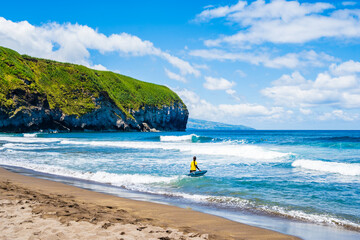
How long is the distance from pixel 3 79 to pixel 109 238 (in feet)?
234

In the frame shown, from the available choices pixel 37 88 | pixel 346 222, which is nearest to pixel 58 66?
pixel 37 88

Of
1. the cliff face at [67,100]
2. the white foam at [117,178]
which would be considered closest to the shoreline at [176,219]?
the white foam at [117,178]

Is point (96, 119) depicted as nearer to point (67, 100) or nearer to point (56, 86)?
point (67, 100)

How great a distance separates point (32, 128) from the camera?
6831cm

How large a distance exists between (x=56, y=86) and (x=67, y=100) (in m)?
6.73

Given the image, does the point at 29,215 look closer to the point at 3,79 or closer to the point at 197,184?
the point at 197,184

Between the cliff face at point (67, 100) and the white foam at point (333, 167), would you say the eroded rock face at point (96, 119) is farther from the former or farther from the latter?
the white foam at point (333, 167)

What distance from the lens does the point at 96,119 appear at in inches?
3285

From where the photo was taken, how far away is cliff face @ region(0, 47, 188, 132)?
64062 mm

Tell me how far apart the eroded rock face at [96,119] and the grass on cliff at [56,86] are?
159cm

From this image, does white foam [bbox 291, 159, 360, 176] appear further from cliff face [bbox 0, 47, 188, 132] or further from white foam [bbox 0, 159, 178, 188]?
cliff face [bbox 0, 47, 188, 132]

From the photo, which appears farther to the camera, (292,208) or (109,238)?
(292,208)

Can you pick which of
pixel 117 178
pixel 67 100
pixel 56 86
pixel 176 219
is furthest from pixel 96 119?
pixel 176 219

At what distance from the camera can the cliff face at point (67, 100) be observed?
210 ft
